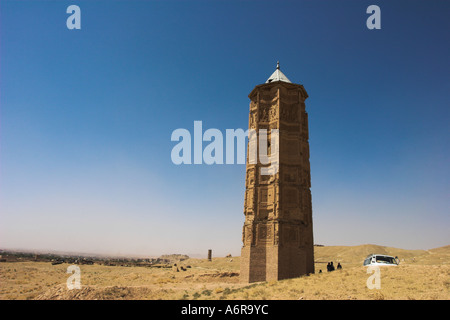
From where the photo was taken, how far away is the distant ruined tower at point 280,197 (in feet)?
84.4

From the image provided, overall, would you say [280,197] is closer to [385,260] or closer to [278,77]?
[385,260]

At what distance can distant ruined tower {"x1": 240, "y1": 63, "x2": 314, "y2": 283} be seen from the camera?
25.7 meters

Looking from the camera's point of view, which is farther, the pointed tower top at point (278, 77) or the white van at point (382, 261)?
the pointed tower top at point (278, 77)

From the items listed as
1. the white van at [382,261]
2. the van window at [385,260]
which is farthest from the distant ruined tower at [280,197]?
the van window at [385,260]

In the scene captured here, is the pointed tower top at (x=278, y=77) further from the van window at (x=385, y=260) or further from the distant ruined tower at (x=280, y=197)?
the van window at (x=385, y=260)

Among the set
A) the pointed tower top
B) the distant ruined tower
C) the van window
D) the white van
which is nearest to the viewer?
the white van

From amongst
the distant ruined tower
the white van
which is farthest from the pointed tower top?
the white van

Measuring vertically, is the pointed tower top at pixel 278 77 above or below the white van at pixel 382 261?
above

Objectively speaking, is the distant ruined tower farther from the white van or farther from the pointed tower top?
A: the white van

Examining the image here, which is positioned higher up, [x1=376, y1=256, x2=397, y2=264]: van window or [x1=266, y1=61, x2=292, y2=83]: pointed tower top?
[x1=266, y1=61, x2=292, y2=83]: pointed tower top

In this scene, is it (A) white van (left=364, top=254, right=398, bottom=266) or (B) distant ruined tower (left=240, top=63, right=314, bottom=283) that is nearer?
(A) white van (left=364, top=254, right=398, bottom=266)

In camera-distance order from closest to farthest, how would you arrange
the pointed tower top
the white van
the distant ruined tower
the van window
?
the white van < the van window < the distant ruined tower < the pointed tower top

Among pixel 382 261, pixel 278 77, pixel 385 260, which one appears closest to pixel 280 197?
pixel 382 261

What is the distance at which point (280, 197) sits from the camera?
27172 millimetres
